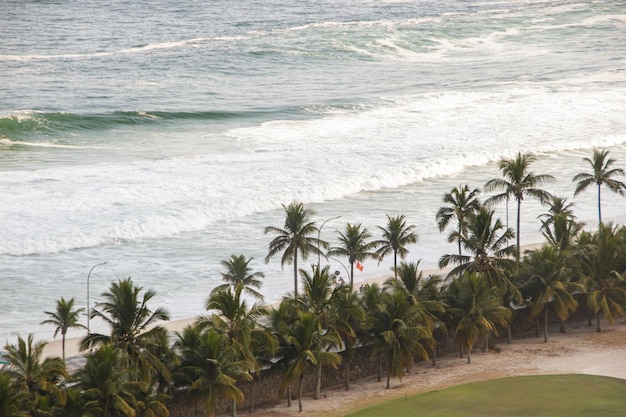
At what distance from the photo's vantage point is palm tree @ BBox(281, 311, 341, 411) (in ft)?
132

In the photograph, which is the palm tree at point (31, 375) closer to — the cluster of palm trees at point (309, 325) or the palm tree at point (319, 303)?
the cluster of palm trees at point (309, 325)

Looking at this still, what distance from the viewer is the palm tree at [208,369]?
3759cm

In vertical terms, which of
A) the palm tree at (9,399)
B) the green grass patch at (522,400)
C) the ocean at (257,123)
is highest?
the ocean at (257,123)

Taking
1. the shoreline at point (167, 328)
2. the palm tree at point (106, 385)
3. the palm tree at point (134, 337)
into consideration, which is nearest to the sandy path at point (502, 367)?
the palm tree at point (134, 337)

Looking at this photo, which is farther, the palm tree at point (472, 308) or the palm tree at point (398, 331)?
the palm tree at point (472, 308)

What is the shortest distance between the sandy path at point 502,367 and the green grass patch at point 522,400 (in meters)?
1.08

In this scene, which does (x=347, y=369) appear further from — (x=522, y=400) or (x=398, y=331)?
(x=522, y=400)

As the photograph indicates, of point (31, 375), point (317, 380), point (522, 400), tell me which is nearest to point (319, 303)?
point (317, 380)

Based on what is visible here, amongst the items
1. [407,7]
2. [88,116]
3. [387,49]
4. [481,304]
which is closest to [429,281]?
[481,304]

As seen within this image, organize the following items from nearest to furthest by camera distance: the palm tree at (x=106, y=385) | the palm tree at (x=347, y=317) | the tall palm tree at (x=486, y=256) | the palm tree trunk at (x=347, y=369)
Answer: the palm tree at (x=106, y=385) < the palm tree at (x=347, y=317) < the palm tree trunk at (x=347, y=369) < the tall palm tree at (x=486, y=256)

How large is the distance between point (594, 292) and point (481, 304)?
6770 millimetres

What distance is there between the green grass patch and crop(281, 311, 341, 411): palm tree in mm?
2586

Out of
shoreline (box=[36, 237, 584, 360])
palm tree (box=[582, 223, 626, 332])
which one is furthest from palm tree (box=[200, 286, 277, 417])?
palm tree (box=[582, 223, 626, 332])

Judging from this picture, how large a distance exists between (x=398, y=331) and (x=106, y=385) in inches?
520
